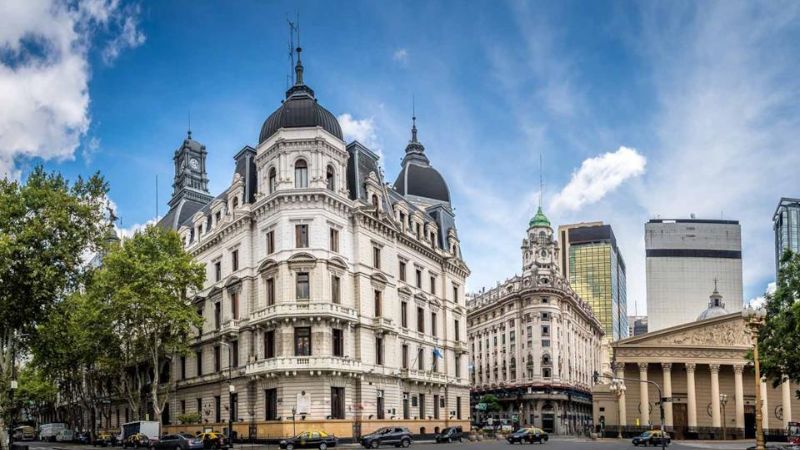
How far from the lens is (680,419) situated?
90.9m

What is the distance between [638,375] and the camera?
9194 centimetres

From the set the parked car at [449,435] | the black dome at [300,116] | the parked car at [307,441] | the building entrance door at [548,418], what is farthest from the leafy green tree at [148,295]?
the building entrance door at [548,418]

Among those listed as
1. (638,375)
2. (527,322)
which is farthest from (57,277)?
(527,322)

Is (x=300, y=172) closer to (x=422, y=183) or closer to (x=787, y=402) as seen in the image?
(x=422, y=183)

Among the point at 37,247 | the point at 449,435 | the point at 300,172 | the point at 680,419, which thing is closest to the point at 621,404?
the point at 680,419

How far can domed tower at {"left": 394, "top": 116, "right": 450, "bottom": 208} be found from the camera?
85250 mm

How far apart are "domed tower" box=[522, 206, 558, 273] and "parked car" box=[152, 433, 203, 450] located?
87551mm

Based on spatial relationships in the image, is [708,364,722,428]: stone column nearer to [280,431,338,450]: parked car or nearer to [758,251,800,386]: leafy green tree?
[758,251,800,386]: leafy green tree

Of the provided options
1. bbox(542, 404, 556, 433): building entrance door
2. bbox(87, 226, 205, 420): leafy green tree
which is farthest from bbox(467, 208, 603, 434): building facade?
bbox(87, 226, 205, 420): leafy green tree

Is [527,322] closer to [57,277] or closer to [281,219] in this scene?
[281,219]

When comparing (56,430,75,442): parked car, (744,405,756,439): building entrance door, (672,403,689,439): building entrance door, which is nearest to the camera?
(672,403,689,439): building entrance door

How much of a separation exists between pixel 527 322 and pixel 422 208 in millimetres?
50997

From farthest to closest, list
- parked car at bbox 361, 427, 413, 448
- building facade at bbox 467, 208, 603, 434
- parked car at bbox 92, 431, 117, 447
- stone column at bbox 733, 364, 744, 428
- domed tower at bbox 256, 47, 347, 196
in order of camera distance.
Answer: building facade at bbox 467, 208, 603, 434
stone column at bbox 733, 364, 744, 428
parked car at bbox 92, 431, 117, 447
domed tower at bbox 256, 47, 347, 196
parked car at bbox 361, 427, 413, 448

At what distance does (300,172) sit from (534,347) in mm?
72635
